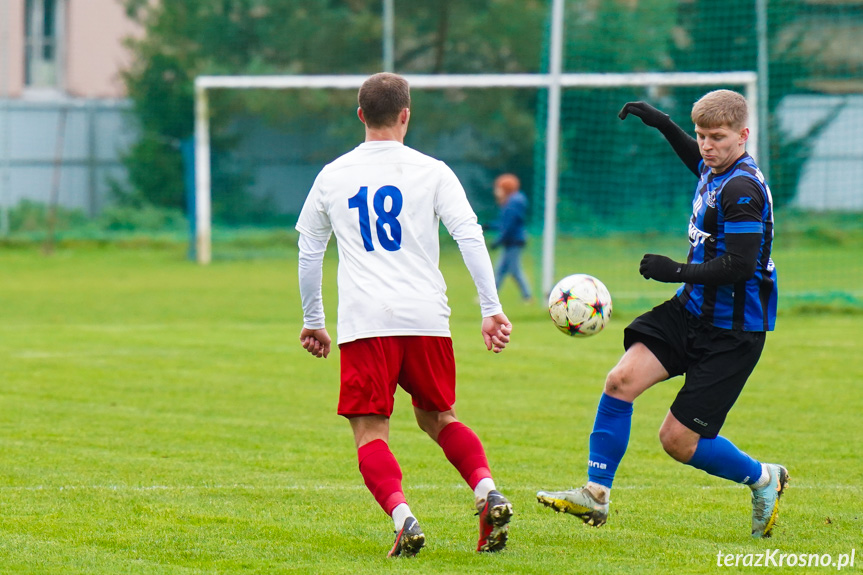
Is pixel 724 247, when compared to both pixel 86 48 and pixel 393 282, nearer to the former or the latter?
pixel 393 282

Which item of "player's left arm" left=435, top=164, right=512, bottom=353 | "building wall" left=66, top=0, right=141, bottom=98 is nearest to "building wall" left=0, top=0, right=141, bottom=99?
"building wall" left=66, top=0, right=141, bottom=98

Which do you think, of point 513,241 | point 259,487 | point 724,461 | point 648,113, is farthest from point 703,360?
point 513,241

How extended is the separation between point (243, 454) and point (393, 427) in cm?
129

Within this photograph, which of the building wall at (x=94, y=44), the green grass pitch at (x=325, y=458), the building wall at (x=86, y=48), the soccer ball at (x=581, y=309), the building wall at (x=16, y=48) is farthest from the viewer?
the building wall at (x=94, y=44)

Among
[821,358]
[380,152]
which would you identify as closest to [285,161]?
[821,358]

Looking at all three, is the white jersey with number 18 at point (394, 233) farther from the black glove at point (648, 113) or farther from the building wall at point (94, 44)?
the building wall at point (94, 44)

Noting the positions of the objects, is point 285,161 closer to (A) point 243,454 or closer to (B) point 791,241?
(B) point 791,241

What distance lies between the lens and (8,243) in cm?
2658

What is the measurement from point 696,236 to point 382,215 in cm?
132

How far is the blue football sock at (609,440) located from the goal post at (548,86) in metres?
4.59

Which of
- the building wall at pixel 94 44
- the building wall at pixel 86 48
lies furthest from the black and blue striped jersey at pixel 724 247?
the building wall at pixel 94 44

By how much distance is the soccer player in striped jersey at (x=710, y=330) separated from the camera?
4836 mm

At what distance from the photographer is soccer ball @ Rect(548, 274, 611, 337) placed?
5453 mm

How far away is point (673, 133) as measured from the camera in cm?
556
